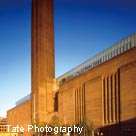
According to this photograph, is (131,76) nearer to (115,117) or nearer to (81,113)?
(115,117)

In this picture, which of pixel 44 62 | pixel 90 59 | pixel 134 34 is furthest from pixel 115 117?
pixel 44 62

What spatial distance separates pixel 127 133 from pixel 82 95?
49.7 feet

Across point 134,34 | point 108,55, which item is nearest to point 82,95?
point 108,55

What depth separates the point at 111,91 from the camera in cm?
4091

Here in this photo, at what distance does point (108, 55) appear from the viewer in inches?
1924

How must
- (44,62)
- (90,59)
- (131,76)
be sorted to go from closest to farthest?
1. (131,76)
2. (90,59)
3. (44,62)

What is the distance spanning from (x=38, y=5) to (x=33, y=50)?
32.9 ft

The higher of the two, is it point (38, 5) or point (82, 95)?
point (38, 5)

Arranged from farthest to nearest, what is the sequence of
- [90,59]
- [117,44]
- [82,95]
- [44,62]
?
[44,62] < [90,59] < [82,95] < [117,44]

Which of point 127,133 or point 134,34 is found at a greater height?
point 134,34

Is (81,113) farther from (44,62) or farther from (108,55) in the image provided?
(44,62)

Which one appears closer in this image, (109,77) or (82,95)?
(109,77)

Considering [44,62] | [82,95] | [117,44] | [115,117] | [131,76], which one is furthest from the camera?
[44,62]

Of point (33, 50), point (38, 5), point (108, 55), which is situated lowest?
point (108, 55)
